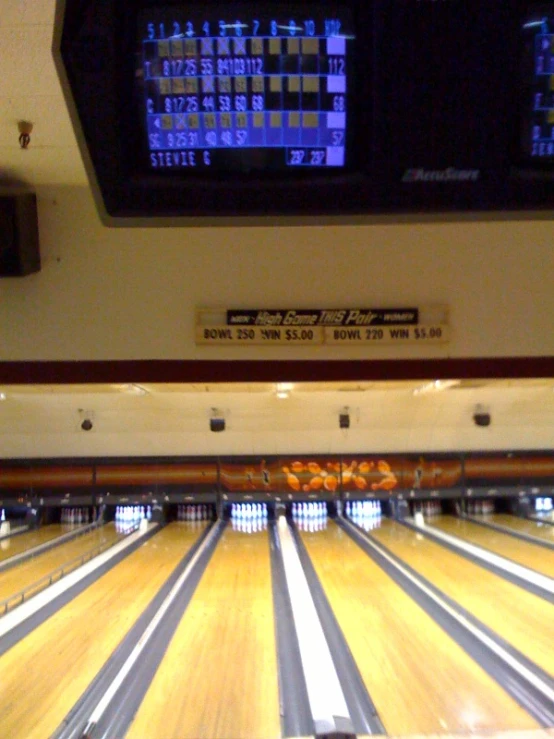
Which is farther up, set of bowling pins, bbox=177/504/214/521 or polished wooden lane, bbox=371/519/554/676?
set of bowling pins, bbox=177/504/214/521

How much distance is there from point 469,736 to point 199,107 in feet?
6.87

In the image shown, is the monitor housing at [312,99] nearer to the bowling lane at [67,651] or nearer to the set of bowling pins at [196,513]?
the bowling lane at [67,651]

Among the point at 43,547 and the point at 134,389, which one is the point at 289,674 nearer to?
the point at 134,389

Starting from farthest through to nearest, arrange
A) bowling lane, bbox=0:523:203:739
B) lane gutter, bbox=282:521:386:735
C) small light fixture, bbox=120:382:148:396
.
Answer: small light fixture, bbox=120:382:148:396, bowling lane, bbox=0:523:203:739, lane gutter, bbox=282:521:386:735

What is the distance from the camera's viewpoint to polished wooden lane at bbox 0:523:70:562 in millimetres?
5895

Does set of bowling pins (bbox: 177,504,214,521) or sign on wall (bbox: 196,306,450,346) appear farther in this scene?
set of bowling pins (bbox: 177,504,214,521)

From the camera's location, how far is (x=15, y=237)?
5.45 ft

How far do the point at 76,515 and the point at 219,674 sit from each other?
489 centimetres

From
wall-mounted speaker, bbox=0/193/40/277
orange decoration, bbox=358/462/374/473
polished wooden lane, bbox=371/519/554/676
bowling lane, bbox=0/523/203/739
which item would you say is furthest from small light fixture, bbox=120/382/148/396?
wall-mounted speaker, bbox=0/193/40/277

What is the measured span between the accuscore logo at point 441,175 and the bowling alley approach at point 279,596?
1.73 metres

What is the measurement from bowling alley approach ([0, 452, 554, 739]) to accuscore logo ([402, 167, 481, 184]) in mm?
1731

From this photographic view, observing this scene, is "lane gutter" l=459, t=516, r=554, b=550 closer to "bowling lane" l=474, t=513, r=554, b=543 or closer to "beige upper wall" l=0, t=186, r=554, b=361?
"bowling lane" l=474, t=513, r=554, b=543

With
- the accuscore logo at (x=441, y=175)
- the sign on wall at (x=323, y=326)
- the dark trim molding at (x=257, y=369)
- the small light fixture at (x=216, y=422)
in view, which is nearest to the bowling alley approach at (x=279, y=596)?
the small light fixture at (x=216, y=422)

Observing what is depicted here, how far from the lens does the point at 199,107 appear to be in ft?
4.74
